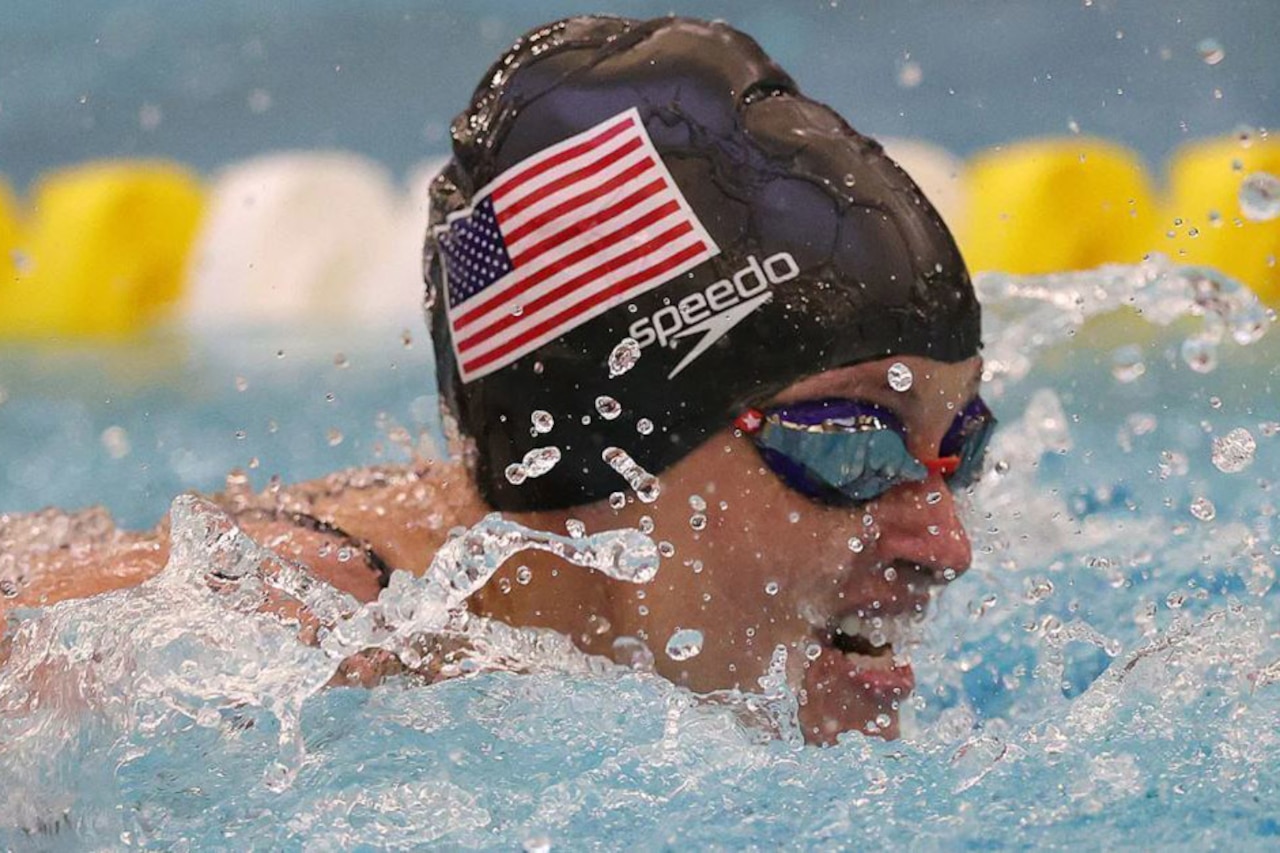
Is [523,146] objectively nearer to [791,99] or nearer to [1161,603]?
[791,99]

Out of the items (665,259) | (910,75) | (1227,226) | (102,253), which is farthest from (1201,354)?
(910,75)

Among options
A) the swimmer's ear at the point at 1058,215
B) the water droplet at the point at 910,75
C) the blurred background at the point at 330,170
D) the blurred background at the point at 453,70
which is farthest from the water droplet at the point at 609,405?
the water droplet at the point at 910,75

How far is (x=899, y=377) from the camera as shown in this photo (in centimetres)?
165

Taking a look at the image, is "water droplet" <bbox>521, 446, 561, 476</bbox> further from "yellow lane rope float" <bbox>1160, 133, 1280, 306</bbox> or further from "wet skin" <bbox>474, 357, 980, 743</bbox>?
"yellow lane rope float" <bbox>1160, 133, 1280, 306</bbox>

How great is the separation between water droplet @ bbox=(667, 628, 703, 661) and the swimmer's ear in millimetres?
4164

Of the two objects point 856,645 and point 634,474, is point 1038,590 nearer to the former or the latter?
point 856,645

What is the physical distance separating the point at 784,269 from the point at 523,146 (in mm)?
303

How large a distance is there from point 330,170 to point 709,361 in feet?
19.4

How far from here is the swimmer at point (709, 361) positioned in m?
1.62

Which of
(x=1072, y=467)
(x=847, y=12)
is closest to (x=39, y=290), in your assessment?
(x=847, y=12)

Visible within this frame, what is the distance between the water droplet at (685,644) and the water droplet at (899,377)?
1.03 ft

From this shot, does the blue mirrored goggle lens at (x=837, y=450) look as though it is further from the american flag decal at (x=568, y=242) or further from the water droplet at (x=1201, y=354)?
the water droplet at (x=1201, y=354)

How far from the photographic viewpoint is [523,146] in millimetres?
1692

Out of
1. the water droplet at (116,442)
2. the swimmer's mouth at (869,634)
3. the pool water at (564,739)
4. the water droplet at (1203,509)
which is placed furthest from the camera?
the water droplet at (116,442)
